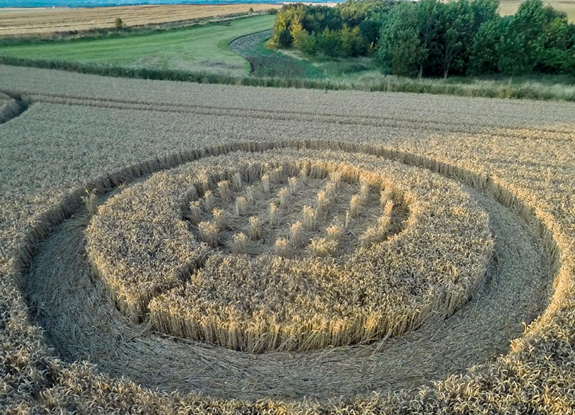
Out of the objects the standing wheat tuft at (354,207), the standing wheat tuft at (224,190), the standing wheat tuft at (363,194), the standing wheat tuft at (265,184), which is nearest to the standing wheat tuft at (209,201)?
the standing wheat tuft at (224,190)

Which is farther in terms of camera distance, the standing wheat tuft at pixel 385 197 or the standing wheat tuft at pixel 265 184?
the standing wheat tuft at pixel 265 184

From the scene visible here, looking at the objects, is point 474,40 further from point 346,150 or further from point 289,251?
point 289,251

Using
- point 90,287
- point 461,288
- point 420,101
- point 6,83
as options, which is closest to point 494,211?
point 461,288

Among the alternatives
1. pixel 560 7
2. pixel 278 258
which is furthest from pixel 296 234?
pixel 560 7

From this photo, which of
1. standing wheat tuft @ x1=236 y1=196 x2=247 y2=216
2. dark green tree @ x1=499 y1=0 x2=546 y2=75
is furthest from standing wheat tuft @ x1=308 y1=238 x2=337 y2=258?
dark green tree @ x1=499 y1=0 x2=546 y2=75

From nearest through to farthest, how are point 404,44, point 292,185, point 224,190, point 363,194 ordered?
point 363,194
point 224,190
point 292,185
point 404,44

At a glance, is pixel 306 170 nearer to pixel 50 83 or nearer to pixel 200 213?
pixel 200 213

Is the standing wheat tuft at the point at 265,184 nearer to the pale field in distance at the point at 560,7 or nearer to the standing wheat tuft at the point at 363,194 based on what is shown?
the standing wheat tuft at the point at 363,194
